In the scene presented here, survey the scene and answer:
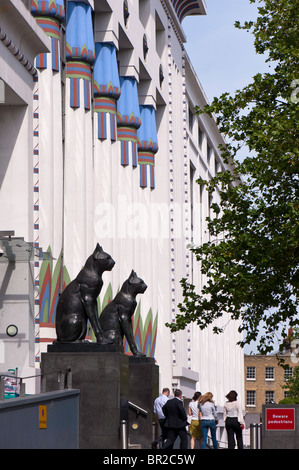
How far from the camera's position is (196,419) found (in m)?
23.7

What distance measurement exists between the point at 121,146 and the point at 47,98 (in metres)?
10.7

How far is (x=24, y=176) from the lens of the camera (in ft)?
73.9

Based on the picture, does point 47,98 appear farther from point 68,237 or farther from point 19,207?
point 19,207

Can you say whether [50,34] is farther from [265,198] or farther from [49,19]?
[265,198]

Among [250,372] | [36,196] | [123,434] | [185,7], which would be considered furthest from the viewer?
[250,372]

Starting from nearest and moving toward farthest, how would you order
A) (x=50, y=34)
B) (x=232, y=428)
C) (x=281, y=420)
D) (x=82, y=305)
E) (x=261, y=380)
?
(x=82, y=305) → (x=281, y=420) → (x=232, y=428) → (x=50, y=34) → (x=261, y=380)

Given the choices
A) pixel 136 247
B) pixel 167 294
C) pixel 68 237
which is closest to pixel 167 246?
pixel 167 294

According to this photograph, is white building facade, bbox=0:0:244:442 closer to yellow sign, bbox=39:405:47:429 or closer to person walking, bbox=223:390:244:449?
person walking, bbox=223:390:244:449

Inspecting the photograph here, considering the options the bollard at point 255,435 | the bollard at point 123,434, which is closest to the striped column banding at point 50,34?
the bollard at point 255,435

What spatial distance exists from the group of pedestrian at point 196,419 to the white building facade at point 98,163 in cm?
347

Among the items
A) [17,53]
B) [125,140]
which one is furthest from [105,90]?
[17,53]

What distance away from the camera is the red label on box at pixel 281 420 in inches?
845

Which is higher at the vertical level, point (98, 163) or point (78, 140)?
point (98, 163)

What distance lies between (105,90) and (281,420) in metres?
17.2
